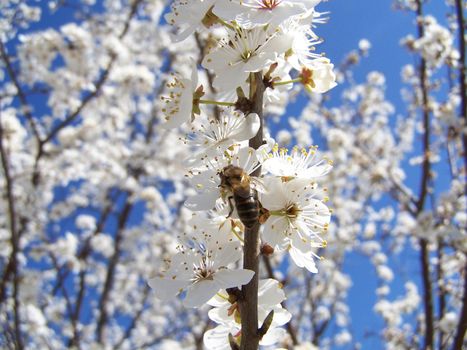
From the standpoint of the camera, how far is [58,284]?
15.8 ft

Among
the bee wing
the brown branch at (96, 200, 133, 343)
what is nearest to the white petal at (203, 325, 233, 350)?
the bee wing

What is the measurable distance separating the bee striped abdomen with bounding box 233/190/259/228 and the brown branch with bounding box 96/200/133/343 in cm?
535

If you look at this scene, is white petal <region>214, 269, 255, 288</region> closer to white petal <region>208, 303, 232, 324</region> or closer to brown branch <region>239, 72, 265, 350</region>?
brown branch <region>239, 72, 265, 350</region>

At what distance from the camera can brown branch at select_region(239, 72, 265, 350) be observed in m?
1.19

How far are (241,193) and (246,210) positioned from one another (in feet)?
0.15

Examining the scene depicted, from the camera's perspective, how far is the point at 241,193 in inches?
48.1

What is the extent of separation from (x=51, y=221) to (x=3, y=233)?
1.14 meters

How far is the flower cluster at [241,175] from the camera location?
1.29 metres

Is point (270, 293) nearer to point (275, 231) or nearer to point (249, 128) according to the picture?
point (275, 231)

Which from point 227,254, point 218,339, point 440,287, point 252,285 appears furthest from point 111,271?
point 252,285

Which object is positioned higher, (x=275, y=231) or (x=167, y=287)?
(x=275, y=231)

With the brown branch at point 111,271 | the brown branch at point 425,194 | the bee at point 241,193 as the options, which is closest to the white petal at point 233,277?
the bee at point 241,193

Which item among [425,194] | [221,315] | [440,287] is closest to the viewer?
[221,315]

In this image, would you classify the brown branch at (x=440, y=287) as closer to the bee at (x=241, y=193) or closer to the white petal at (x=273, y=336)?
the white petal at (x=273, y=336)
